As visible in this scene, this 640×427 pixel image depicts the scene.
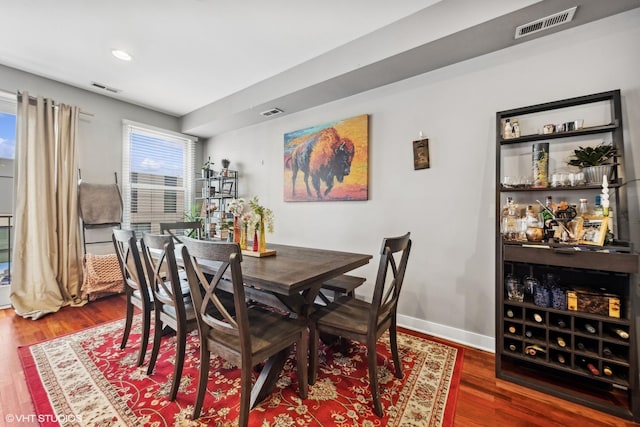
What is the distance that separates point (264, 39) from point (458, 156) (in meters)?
2.01

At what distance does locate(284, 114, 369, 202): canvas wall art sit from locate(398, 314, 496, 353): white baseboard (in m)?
1.32

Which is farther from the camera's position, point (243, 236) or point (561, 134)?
point (243, 236)

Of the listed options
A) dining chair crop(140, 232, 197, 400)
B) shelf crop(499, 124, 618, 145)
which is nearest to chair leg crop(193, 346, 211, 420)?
dining chair crop(140, 232, 197, 400)

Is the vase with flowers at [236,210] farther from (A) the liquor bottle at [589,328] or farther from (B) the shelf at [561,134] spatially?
(A) the liquor bottle at [589,328]

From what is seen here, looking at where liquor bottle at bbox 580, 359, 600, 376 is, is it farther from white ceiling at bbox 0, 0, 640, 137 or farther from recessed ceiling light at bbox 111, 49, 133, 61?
recessed ceiling light at bbox 111, 49, 133, 61

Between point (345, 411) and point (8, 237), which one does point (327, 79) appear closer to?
point (345, 411)

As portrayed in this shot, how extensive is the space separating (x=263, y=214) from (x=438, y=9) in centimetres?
203

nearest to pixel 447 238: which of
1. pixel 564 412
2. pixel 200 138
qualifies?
pixel 564 412

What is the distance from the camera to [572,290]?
1.62 m

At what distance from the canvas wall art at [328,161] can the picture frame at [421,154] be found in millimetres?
492

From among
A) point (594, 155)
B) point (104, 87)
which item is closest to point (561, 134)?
point (594, 155)

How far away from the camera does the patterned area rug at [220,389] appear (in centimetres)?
141

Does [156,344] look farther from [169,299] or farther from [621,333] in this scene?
[621,333]

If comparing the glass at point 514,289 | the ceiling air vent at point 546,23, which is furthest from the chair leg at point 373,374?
the ceiling air vent at point 546,23
